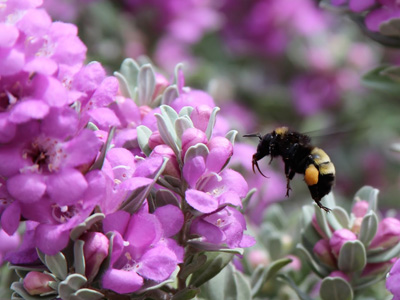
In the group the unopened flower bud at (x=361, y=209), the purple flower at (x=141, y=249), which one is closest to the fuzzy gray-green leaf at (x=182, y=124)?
the purple flower at (x=141, y=249)

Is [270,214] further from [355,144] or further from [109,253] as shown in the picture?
[355,144]

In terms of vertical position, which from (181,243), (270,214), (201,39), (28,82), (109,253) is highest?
(28,82)

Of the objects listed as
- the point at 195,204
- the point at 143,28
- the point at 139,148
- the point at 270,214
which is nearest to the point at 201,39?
the point at 143,28

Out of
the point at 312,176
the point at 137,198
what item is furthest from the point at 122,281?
the point at 312,176

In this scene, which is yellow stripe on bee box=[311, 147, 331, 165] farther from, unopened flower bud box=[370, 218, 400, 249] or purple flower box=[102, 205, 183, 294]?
purple flower box=[102, 205, 183, 294]

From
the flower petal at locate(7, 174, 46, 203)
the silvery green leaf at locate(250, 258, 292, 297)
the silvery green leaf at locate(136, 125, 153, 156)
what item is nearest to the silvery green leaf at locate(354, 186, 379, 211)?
the silvery green leaf at locate(250, 258, 292, 297)

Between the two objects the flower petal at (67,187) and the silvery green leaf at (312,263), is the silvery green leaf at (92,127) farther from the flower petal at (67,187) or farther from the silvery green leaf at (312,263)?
→ the silvery green leaf at (312,263)

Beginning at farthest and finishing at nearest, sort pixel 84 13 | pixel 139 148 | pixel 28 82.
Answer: pixel 84 13 < pixel 139 148 < pixel 28 82
